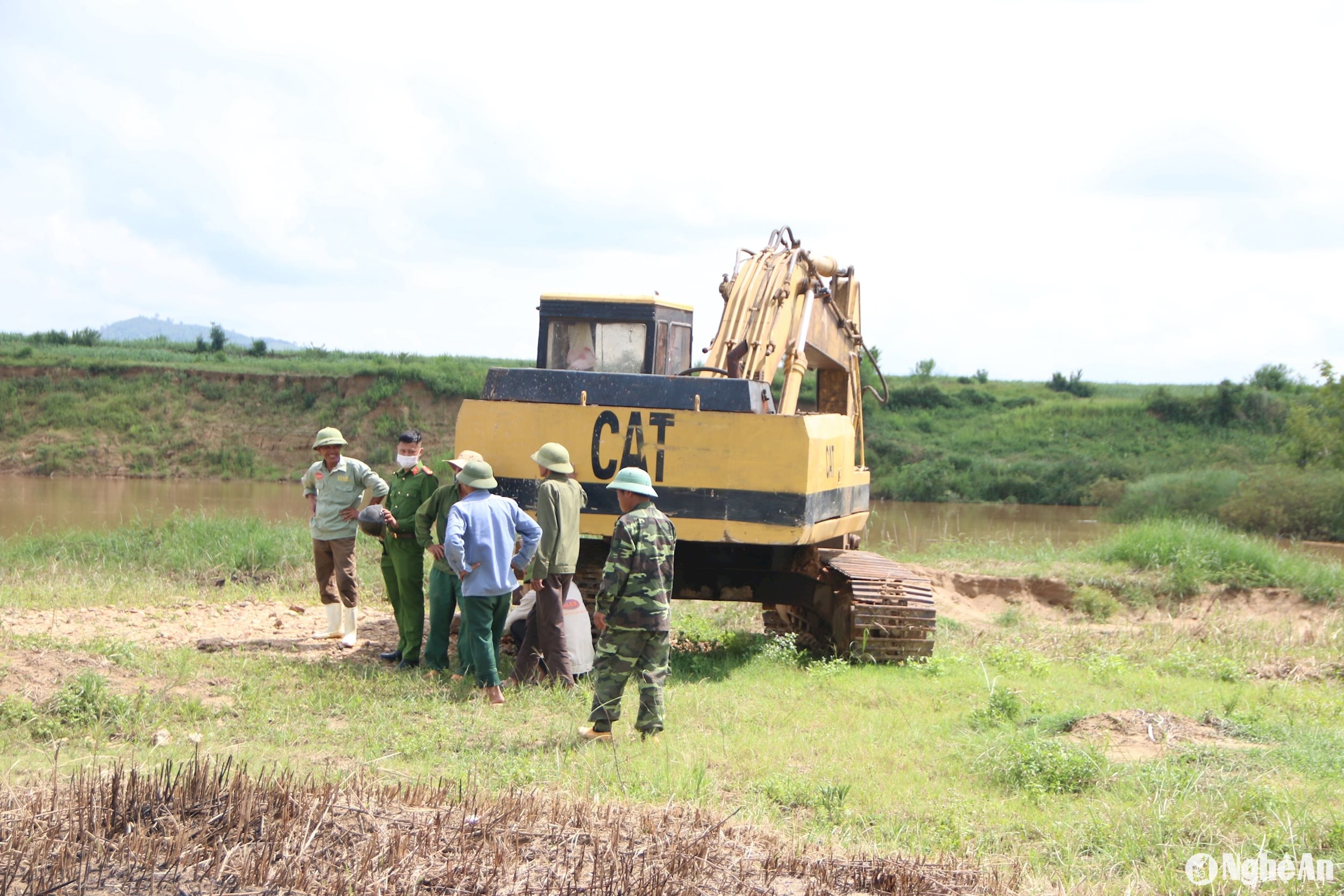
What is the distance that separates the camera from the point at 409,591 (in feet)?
29.6

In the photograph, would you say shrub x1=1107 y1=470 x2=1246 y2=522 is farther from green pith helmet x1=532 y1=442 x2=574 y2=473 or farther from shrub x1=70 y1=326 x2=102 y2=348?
shrub x1=70 y1=326 x2=102 y2=348

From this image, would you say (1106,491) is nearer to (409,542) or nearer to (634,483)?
(409,542)

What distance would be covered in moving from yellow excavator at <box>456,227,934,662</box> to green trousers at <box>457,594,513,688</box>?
3.42 feet

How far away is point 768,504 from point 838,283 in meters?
3.91

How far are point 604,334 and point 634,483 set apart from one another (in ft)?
9.73

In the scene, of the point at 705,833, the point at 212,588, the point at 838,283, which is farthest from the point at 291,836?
the point at 212,588

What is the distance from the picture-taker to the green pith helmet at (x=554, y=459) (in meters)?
8.22

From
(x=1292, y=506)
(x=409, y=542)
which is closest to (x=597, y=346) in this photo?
(x=409, y=542)

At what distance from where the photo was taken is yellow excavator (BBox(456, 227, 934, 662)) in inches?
339

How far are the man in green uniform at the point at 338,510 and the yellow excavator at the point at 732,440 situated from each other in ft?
4.07

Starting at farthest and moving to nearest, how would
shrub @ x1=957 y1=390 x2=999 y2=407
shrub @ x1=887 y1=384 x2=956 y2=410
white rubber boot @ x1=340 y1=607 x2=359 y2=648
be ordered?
shrub @ x1=957 y1=390 x2=999 y2=407, shrub @ x1=887 y1=384 x2=956 y2=410, white rubber boot @ x1=340 y1=607 x2=359 y2=648

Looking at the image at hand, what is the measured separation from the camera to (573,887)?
4145mm

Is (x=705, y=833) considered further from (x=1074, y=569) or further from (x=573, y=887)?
(x=1074, y=569)

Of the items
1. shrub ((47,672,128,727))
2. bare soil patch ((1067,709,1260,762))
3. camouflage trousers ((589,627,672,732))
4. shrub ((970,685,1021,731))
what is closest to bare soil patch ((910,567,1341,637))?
shrub ((970,685,1021,731))
